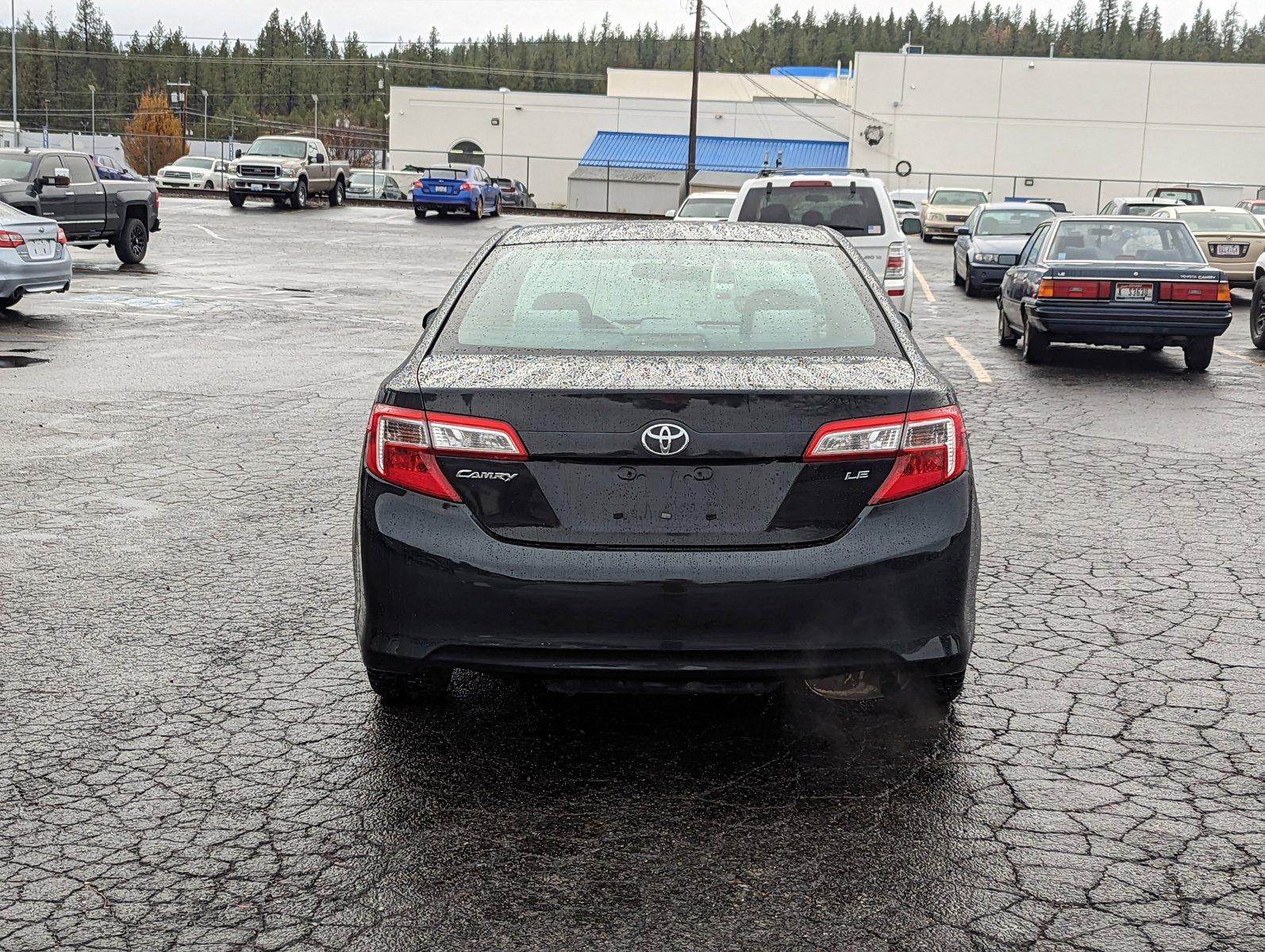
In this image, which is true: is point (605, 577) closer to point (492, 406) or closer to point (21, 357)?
point (492, 406)

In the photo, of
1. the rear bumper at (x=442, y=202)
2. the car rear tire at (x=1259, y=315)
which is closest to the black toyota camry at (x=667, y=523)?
the car rear tire at (x=1259, y=315)

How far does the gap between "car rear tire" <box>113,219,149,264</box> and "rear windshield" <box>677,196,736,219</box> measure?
901 cm

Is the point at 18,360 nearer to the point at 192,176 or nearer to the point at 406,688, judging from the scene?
the point at 406,688

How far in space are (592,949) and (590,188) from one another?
65.3 meters

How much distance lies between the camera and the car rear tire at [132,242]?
24328mm

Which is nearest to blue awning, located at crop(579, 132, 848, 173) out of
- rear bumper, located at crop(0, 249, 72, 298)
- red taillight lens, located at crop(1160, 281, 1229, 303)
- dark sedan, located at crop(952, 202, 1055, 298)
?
dark sedan, located at crop(952, 202, 1055, 298)

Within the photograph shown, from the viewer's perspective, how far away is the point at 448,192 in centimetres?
4356

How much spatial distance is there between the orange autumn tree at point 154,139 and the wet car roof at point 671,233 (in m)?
101

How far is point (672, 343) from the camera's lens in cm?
454

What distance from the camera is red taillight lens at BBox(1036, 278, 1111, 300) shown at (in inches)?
551

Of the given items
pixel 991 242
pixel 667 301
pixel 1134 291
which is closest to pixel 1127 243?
pixel 1134 291

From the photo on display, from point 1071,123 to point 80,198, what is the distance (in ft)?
174

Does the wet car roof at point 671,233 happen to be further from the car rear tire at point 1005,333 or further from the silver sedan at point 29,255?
the silver sedan at point 29,255

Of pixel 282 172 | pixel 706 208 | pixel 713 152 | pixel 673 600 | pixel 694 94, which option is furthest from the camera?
pixel 713 152
